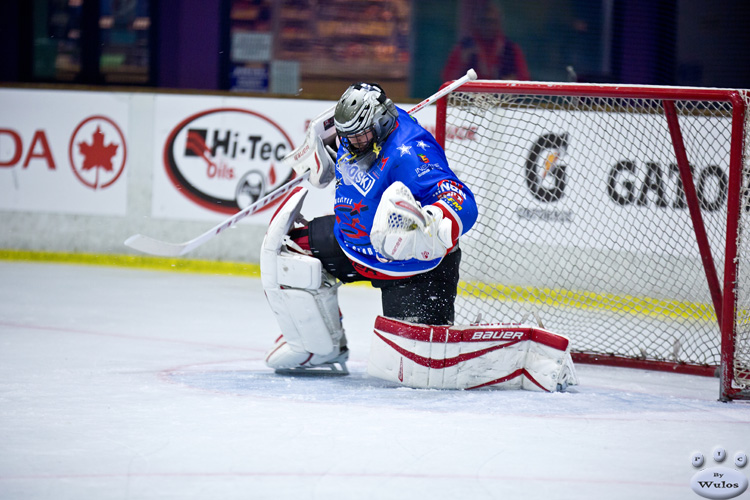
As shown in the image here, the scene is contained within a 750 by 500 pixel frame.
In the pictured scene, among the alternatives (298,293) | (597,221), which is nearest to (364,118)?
(298,293)

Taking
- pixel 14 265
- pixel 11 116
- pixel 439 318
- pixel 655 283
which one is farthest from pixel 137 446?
pixel 11 116

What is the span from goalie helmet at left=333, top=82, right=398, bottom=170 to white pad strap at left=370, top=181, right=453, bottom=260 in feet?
0.88

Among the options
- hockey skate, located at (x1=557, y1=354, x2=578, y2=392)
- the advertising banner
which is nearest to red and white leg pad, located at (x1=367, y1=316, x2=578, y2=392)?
hockey skate, located at (x1=557, y1=354, x2=578, y2=392)

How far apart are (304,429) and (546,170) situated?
2.83 m

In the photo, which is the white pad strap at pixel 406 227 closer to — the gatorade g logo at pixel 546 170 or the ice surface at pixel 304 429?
the ice surface at pixel 304 429

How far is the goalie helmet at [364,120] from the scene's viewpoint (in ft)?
10.1

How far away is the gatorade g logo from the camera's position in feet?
16.5

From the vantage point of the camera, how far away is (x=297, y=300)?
3.31 meters

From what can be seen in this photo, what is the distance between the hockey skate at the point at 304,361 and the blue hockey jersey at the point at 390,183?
1.07 ft

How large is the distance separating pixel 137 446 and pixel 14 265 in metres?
4.14

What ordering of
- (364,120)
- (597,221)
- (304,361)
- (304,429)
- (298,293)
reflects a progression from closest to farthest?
(304,429)
(364,120)
(298,293)
(304,361)
(597,221)

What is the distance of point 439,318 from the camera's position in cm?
328

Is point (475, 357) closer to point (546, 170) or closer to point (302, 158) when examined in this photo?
point (302, 158)

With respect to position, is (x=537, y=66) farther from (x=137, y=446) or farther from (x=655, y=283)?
(x=137, y=446)
